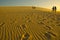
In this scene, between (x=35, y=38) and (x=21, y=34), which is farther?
(x=21, y=34)

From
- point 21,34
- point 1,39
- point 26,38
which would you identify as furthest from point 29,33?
point 1,39

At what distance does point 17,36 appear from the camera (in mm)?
10844

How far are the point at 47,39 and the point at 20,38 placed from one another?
1644 mm

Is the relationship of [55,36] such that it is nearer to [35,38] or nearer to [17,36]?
[35,38]

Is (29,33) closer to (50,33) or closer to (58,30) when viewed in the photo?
(50,33)

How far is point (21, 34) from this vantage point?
37.1ft

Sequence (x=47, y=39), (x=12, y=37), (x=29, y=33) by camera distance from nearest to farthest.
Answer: (x=47, y=39)
(x=12, y=37)
(x=29, y=33)

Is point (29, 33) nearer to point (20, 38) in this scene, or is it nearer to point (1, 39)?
point (20, 38)

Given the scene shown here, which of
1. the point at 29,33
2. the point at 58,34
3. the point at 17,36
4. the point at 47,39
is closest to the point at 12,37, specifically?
the point at 17,36

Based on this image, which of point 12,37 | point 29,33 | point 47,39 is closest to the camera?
point 47,39

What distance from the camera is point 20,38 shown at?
1031 cm

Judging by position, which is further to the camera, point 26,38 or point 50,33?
point 50,33

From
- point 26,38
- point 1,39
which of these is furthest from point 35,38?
point 1,39

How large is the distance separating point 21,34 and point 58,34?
244 cm
